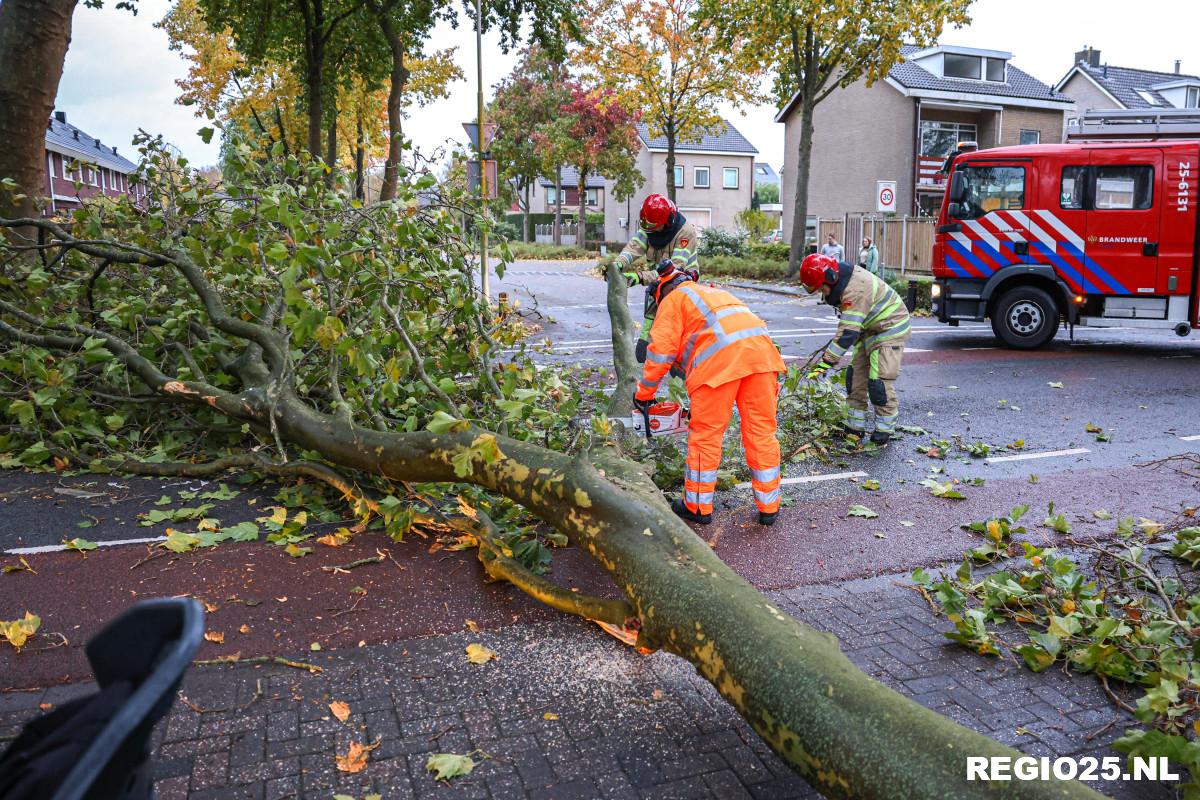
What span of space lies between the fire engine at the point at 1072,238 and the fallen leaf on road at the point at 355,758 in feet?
39.4

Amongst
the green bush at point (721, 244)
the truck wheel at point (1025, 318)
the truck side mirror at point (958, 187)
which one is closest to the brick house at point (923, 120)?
the green bush at point (721, 244)

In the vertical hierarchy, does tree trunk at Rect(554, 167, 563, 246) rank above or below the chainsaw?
above

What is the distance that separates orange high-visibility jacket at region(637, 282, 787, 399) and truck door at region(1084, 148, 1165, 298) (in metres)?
9.34

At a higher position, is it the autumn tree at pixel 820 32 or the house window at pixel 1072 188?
the autumn tree at pixel 820 32

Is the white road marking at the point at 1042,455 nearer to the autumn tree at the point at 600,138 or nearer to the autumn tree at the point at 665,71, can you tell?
the autumn tree at the point at 665,71

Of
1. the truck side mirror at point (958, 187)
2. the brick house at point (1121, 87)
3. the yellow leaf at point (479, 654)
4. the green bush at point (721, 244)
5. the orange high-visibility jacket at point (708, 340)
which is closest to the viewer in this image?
the yellow leaf at point (479, 654)

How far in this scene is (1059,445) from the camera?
23.3ft

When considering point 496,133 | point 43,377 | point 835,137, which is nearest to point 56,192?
point 496,133

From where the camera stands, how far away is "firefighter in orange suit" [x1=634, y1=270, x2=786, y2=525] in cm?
494

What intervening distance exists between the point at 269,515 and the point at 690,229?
447cm

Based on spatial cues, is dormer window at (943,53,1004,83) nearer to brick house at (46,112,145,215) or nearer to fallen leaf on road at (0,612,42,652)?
brick house at (46,112,145,215)

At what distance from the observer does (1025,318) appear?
12633mm

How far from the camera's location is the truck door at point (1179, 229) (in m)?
11.8

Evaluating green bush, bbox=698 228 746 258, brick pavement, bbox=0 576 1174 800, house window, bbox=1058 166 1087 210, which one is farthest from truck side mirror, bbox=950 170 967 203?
green bush, bbox=698 228 746 258
